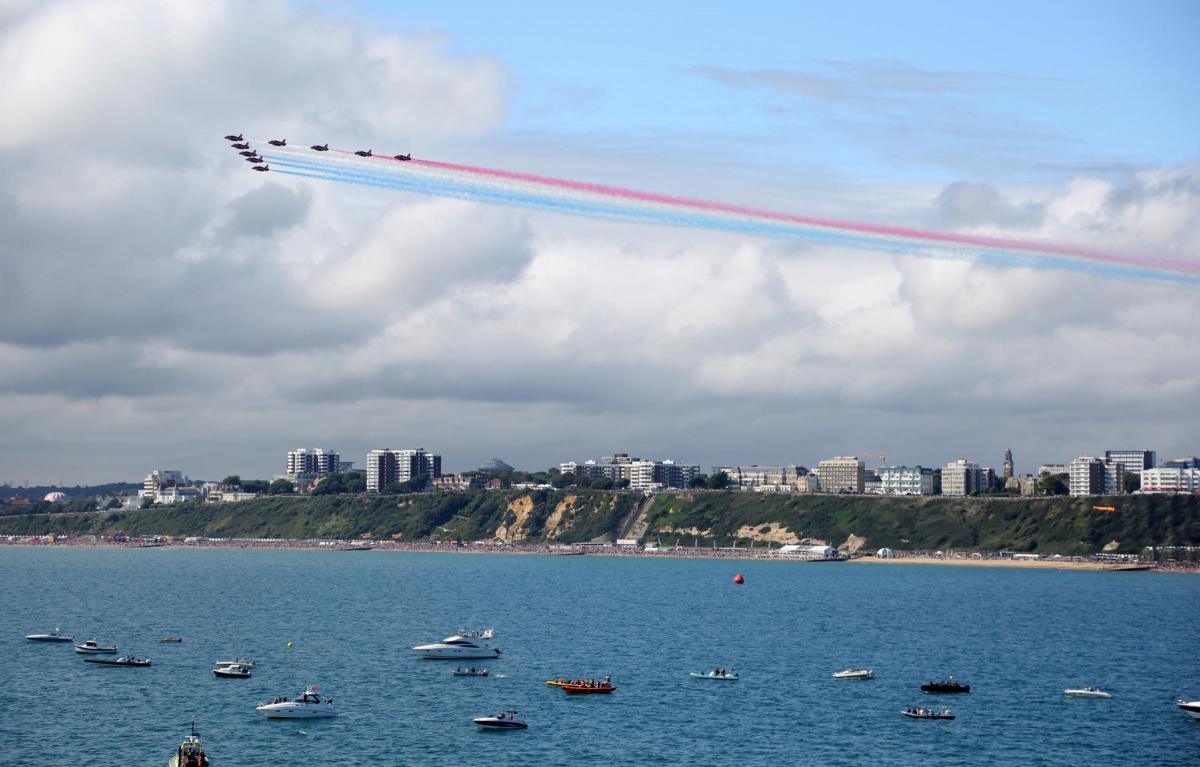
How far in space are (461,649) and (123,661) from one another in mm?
34008

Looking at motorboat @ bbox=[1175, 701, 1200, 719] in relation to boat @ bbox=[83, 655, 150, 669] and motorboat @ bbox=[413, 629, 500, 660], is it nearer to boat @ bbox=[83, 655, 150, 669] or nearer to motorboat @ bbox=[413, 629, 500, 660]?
motorboat @ bbox=[413, 629, 500, 660]

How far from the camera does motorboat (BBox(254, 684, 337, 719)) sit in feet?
333

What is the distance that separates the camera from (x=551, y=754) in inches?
3588

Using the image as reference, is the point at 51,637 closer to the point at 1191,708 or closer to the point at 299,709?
the point at 299,709

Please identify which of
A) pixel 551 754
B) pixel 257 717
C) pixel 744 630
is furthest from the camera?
pixel 744 630

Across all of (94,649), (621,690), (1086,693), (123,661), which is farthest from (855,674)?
(94,649)

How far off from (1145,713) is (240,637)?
9963 centimetres

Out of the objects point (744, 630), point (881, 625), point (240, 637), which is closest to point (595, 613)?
point (744, 630)

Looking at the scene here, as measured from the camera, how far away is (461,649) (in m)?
136

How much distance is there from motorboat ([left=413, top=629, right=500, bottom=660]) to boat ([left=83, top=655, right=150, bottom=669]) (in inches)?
1095

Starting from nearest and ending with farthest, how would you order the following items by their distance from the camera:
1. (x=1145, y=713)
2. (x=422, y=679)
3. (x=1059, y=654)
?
1. (x=1145, y=713)
2. (x=422, y=679)
3. (x=1059, y=654)

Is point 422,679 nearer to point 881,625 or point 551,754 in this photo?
point 551,754

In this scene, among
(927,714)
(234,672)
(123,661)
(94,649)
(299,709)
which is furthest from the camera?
(94,649)

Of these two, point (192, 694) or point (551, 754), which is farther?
point (192, 694)
